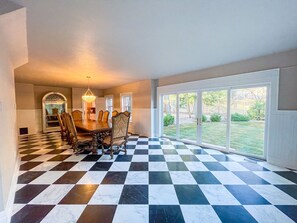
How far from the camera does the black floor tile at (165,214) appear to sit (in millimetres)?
1493

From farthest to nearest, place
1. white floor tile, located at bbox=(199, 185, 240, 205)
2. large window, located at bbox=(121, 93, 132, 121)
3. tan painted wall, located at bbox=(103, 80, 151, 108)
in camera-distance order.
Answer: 1. large window, located at bbox=(121, 93, 132, 121)
2. tan painted wall, located at bbox=(103, 80, 151, 108)
3. white floor tile, located at bbox=(199, 185, 240, 205)

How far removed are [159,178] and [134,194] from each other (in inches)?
21.7

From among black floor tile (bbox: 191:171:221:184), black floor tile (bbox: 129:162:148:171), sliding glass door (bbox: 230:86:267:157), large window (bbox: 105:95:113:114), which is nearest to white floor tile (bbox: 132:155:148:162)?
black floor tile (bbox: 129:162:148:171)

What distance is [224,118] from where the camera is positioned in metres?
3.71

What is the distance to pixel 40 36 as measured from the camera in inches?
81.3

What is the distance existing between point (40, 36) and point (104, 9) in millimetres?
1267

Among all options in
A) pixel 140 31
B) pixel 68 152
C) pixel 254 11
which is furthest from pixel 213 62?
pixel 68 152

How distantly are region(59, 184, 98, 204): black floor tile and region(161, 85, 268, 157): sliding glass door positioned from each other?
3215 mm

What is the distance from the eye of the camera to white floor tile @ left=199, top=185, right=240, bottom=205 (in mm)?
1770

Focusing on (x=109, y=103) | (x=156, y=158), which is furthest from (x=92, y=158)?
(x=109, y=103)

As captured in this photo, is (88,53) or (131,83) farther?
(131,83)

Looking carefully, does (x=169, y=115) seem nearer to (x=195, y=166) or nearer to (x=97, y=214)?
(x=195, y=166)

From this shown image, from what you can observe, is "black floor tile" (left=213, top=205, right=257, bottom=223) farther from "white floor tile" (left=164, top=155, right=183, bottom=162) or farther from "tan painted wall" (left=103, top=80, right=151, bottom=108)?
"tan painted wall" (left=103, top=80, right=151, bottom=108)

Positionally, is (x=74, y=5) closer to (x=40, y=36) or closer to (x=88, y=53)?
(x=40, y=36)
